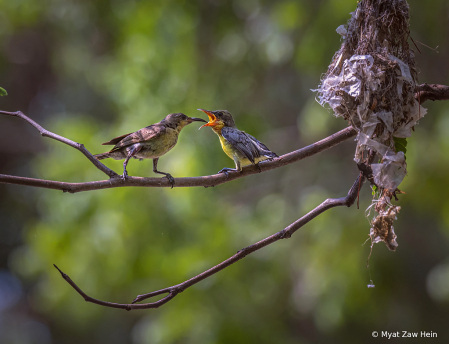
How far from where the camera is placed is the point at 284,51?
600 centimetres

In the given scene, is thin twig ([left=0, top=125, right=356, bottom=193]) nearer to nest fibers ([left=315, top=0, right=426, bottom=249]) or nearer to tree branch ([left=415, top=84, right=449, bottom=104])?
nest fibers ([left=315, top=0, right=426, bottom=249])

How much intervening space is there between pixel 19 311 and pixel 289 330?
4730mm

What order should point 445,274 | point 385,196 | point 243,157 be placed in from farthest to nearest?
point 445,274 → point 243,157 → point 385,196

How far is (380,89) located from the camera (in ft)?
6.73

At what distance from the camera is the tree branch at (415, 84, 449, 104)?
2039mm

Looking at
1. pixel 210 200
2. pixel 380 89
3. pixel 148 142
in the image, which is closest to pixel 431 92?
pixel 380 89

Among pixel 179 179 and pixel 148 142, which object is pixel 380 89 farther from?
pixel 148 142

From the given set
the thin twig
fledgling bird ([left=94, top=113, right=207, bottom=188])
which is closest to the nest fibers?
the thin twig

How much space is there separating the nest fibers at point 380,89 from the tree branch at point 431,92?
43 mm

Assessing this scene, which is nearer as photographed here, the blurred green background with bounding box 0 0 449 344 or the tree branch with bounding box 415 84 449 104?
the tree branch with bounding box 415 84 449 104

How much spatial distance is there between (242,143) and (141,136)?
1.86 feet

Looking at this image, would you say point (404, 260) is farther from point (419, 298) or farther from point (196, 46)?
point (196, 46)

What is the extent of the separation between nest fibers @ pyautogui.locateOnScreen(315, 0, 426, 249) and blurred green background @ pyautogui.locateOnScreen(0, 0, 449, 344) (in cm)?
233

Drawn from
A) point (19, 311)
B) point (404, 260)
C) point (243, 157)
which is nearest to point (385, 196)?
point (243, 157)
